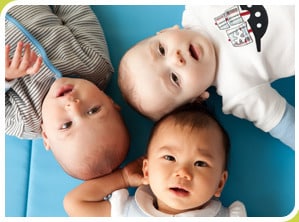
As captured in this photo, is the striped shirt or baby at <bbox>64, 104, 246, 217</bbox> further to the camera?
the striped shirt

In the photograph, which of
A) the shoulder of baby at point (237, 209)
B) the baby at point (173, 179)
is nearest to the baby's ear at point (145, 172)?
the baby at point (173, 179)

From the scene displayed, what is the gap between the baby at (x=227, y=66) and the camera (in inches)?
43.9

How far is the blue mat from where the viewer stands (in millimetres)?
1170

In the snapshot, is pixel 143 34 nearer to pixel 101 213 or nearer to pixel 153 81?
pixel 153 81

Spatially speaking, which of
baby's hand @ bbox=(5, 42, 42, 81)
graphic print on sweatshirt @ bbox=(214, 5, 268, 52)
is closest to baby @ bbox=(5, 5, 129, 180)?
baby's hand @ bbox=(5, 42, 42, 81)

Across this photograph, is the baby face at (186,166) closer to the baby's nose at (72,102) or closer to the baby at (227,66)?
the baby at (227,66)

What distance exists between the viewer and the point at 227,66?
44.9 inches

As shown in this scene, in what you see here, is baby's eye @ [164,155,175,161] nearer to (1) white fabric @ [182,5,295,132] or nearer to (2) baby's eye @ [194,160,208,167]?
(2) baby's eye @ [194,160,208,167]

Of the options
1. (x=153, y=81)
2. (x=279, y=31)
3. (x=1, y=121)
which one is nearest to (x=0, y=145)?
(x=1, y=121)

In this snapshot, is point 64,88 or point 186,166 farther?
point 64,88

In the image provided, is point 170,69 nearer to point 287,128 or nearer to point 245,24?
point 245,24

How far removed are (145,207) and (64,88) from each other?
1.13 feet

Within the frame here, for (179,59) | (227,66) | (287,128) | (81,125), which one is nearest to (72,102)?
(81,125)

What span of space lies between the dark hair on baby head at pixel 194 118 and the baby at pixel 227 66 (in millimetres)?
A: 25
